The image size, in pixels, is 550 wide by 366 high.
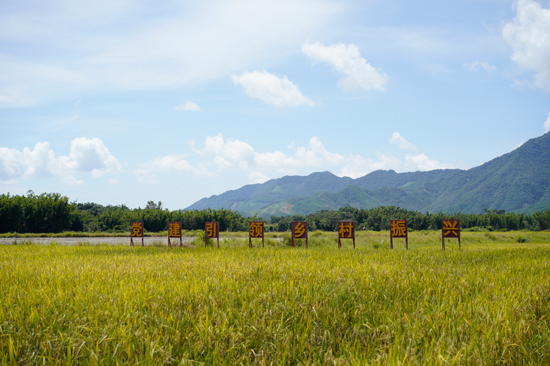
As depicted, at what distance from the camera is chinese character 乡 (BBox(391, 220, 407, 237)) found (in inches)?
602

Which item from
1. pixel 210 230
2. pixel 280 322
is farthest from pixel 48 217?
pixel 280 322

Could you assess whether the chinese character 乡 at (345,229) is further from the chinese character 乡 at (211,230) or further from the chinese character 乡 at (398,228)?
the chinese character 乡 at (211,230)

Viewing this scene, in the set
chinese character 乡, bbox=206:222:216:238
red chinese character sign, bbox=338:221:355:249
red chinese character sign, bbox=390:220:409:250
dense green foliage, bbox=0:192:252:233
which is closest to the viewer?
red chinese character sign, bbox=338:221:355:249

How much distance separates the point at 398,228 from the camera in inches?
609

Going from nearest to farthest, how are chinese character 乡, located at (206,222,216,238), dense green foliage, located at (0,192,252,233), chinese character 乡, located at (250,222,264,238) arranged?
chinese character 乡, located at (250,222,264,238)
chinese character 乡, located at (206,222,216,238)
dense green foliage, located at (0,192,252,233)

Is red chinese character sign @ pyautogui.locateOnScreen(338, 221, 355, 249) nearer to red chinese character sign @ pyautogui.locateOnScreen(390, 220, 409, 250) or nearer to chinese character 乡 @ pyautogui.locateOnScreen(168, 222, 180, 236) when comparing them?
red chinese character sign @ pyautogui.locateOnScreen(390, 220, 409, 250)

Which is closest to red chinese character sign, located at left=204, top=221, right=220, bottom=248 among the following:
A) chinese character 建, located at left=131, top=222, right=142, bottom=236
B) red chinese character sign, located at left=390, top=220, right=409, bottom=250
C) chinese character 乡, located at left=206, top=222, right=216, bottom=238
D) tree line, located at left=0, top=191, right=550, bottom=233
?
chinese character 乡, located at left=206, top=222, right=216, bottom=238

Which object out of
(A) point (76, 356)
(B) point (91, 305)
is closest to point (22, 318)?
(B) point (91, 305)

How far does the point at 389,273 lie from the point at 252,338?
324 cm

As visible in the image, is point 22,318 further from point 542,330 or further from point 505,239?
point 505,239

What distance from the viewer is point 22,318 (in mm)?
3621

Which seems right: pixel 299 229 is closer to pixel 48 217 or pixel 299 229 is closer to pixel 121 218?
pixel 48 217

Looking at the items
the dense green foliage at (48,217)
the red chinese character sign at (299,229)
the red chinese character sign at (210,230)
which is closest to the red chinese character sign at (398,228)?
the red chinese character sign at (299,229)

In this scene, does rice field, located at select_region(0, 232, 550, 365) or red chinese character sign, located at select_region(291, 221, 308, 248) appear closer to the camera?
rice field, located at select_region(0, 232, 550, 365)
